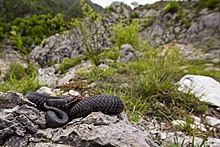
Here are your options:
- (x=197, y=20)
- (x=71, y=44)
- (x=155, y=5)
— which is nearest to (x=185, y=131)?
(x=71, y=44)

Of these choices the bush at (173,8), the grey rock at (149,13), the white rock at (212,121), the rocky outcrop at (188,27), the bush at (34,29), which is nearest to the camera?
the white rock at (212,121)

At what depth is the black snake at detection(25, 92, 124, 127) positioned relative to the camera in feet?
5.13

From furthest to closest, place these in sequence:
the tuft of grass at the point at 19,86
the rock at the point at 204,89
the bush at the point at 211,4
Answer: the bush at the point at 211,4, the rock at the point at 204,89, the tuft of grass at the point at 19,86

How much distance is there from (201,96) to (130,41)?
17.4ft

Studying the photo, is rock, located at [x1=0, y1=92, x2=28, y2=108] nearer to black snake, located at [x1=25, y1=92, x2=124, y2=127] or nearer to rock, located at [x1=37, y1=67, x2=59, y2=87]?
black snake, located at [x1=25, y1=92, x2=124, y2=127]

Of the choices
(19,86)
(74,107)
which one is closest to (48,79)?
(19,86)

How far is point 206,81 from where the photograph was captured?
12.0 feet

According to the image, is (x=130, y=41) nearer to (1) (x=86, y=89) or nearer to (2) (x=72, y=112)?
(1) (x=86, y=89)

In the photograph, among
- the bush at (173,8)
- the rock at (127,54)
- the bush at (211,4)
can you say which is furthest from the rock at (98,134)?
the bush at (173,8)

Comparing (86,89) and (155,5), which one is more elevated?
(155,5)

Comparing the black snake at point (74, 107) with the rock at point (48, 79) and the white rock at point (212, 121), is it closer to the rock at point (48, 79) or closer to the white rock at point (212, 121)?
the white rock at point (212, 121)

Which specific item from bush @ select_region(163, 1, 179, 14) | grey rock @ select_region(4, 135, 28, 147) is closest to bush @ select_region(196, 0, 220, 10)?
bush @ select_region(163, 1, 179, 14)

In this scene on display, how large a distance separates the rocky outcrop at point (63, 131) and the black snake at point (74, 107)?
0.07m

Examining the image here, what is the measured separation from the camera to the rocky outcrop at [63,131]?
1.23 meters
